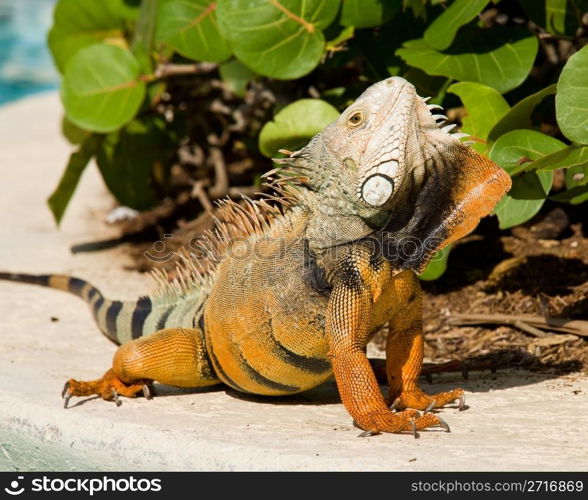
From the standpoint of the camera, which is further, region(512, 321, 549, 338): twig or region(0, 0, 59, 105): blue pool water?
region(0, 0, 59, 105): blue pool water

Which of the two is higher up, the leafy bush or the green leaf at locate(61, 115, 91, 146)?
the leafy bush

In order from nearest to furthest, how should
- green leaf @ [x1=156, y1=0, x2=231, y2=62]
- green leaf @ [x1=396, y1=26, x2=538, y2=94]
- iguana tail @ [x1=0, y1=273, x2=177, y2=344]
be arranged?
green leaf @ [x1=396, y1=26, x2=538, y2=94], iguana tail @ [x1=0, y1=273, x2=177, y2=344], green leaf @ [x1=156, y1=0, x2=231, y2=62]

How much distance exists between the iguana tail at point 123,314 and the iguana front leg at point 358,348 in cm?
135

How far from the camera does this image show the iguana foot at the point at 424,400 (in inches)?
156

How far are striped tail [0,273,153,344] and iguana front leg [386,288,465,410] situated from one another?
4.82 ft

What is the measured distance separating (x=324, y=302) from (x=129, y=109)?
295cm

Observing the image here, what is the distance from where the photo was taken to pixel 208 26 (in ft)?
18.7

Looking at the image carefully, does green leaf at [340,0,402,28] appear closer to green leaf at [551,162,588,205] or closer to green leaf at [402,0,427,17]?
green leaf at [402,0,427,17]

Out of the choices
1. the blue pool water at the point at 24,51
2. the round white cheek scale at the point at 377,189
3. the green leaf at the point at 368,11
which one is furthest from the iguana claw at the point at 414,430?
the blue pool water at the point at 24,51

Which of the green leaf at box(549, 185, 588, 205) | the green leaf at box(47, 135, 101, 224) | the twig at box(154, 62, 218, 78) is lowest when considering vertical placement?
the green leaf at box(47, 135, 101, 224)

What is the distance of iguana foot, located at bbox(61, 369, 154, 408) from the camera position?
13.6 feet

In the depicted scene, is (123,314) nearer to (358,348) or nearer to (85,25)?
(358,348)

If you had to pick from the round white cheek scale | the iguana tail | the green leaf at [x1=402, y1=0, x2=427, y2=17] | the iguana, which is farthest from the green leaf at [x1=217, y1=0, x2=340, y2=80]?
the round white cheek scale
